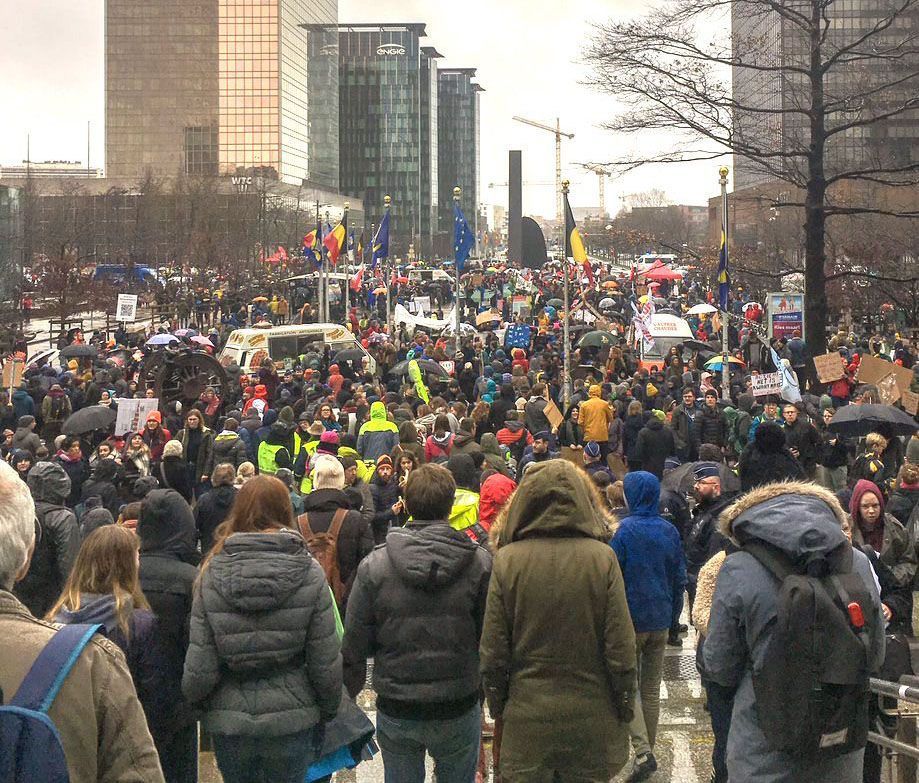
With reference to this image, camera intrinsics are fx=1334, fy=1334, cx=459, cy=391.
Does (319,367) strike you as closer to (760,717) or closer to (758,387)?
(758,387)

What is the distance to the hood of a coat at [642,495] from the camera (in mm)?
6973

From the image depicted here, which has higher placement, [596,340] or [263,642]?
[596,340]

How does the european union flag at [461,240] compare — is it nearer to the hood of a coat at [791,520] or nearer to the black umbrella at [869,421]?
the black umbrella at [869,421]

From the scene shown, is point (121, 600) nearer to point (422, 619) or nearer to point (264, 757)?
point (264, 757)

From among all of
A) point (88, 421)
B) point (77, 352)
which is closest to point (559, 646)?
point (88, 421)

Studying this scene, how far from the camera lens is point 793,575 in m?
3.93

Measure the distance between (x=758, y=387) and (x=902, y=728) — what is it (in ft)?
38.5

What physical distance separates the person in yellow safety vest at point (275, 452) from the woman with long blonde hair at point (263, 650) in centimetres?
808

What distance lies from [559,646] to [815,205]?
681 inches

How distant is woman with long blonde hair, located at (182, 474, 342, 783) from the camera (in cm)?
468

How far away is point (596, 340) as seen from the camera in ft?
95.9

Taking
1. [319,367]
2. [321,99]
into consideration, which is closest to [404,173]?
[321,99]

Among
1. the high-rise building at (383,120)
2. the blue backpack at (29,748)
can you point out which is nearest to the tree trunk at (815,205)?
the blue backpack at (29,748)

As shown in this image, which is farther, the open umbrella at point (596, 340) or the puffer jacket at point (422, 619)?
the open umbrella at point (596, 340)
